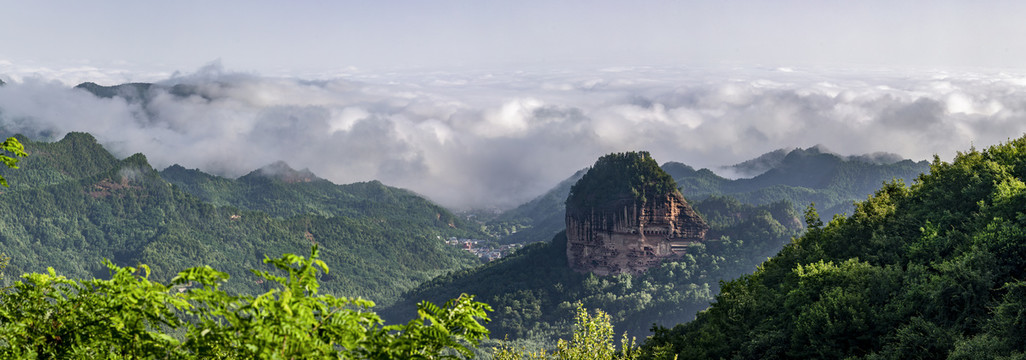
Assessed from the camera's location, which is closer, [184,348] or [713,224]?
[184,348]

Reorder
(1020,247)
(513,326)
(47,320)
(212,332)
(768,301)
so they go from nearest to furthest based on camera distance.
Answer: (212,332) < (47,320) < (1020,247) < (768,301) < (513,326)

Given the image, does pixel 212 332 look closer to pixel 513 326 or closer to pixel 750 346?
pixel 750 346

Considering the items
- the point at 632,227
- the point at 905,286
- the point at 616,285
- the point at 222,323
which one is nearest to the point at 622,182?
the point at 632,227

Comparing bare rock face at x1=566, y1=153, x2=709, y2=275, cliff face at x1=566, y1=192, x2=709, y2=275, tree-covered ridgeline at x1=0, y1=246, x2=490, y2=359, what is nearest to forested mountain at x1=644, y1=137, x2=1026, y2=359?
tree-covered ridgeline at x1=0, y1=246, x2=490, y2=359

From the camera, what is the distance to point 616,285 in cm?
14812

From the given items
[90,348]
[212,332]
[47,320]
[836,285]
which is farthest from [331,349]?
[836,285]

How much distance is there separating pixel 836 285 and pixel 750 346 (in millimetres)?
7862

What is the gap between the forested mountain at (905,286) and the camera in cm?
4272

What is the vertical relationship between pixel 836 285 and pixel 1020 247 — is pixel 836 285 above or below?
below

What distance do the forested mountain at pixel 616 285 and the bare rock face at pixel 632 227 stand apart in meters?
2.02

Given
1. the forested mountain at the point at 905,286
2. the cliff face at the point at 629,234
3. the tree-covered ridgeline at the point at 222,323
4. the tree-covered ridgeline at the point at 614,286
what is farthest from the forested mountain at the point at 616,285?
the tree-covered ridgeline at the point at 222,323

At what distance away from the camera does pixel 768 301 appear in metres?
60.2

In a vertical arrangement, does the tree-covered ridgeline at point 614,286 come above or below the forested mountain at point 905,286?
below

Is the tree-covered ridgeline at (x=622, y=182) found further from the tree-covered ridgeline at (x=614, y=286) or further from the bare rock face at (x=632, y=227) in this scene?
the tree-covered ridgeline at (x=614, y=286)
